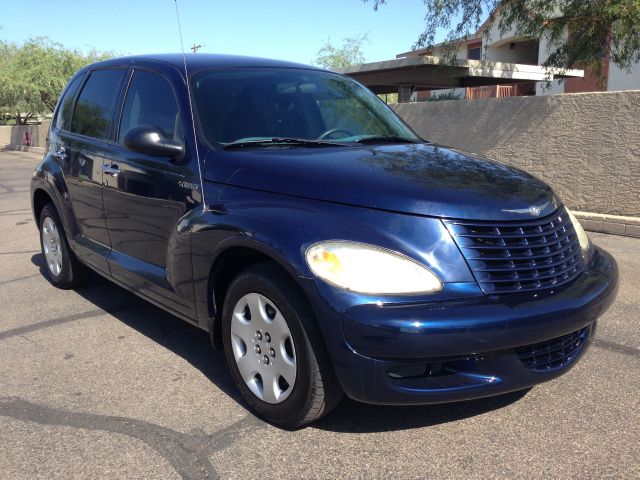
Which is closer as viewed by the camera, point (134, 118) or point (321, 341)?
point (321, 341)

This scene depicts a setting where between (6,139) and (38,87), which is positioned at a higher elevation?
(38,87)

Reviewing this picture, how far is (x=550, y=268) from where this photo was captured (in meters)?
2.83

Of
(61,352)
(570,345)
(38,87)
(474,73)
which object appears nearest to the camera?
(570,345)

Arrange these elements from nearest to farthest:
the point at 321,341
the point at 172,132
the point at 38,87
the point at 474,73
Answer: the point at 321,341 → the point at 172,132 → the point at 474,73 → the point at 38,87

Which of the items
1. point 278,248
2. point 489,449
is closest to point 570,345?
point 489,449

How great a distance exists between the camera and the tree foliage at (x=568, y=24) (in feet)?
31.9

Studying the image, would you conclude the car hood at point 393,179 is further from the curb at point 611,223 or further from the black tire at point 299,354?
the curb at point 611,223

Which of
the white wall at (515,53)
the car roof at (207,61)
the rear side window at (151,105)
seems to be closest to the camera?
the rear side window at (151,105)

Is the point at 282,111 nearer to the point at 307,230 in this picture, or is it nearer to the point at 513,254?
the point at 307,230

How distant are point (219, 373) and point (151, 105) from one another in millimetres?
1795

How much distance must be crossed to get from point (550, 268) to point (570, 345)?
0.45 m

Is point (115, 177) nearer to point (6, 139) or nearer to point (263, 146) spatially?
point (263, 146)

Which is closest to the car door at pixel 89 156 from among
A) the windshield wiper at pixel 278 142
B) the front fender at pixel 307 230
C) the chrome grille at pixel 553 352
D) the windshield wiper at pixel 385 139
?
the windshield wiper at pixel 278 142

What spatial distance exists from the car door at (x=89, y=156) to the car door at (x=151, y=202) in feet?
0.60
